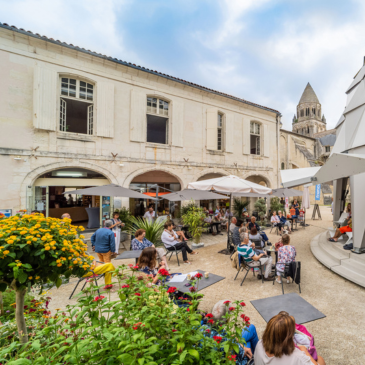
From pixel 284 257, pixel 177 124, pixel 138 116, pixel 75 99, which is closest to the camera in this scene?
pixel 284 257

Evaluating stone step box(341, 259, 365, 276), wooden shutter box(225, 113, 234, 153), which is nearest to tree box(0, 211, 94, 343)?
stone step box(341, 259, 365, 276)

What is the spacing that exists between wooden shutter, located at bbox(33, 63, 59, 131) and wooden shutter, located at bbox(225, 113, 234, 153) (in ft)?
31.9

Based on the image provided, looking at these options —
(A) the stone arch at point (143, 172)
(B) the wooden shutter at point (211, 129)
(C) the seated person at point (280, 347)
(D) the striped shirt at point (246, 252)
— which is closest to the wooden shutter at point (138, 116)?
(A) the stone arch at point (143, 172)

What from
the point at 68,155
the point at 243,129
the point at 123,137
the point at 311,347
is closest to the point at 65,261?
the point at 311,347

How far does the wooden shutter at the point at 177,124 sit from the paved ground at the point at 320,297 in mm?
6720

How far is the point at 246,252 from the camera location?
489 centimetres

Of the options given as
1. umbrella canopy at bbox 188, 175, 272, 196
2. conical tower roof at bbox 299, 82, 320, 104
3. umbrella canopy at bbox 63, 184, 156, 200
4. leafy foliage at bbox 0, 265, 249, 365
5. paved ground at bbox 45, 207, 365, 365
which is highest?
conical tower roof at bbox 299, 82, 320, 104

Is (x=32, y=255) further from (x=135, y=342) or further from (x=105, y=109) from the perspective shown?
(x=105, y=109)

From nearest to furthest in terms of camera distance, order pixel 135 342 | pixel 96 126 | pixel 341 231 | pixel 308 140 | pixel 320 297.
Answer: pixel 135 342 → pixel 320 297 → pixel 341 231 → pixel 96 126 → pixel 308 140

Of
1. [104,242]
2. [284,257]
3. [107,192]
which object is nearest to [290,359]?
[284,257]

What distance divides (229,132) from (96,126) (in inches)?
331

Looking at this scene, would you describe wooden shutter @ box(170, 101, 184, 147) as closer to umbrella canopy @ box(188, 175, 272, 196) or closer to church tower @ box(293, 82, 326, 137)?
umbrella canopy @ box(188, 175, 272, 196)

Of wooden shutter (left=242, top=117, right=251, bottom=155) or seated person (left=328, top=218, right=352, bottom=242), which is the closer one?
seated person (left=328, top=218, right=352, bottom=242)

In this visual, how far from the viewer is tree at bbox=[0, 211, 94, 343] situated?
1578mm
